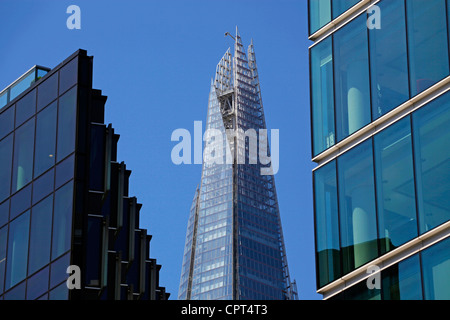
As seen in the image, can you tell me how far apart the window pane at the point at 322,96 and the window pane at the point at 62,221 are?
925cm

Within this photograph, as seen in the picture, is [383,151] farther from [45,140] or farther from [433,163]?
[45,140]

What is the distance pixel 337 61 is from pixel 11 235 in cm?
1435

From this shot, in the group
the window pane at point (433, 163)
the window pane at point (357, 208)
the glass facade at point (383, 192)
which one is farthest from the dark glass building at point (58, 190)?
the window pane at point (433, 163)

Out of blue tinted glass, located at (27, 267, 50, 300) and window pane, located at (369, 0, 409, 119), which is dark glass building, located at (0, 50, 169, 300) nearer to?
blue tinted glass, located at (27, 267, 50, 300)

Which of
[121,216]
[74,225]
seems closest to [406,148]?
[74,225]

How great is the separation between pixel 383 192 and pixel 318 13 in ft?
26.0

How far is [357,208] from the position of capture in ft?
98.0

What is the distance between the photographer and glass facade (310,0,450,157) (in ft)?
95.4

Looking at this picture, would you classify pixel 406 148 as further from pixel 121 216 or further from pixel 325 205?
pixel 121 216

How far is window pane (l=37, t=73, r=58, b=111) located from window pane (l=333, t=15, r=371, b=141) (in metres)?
12.2

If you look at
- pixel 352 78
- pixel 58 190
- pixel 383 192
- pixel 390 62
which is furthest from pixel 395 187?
pixel 58 190
